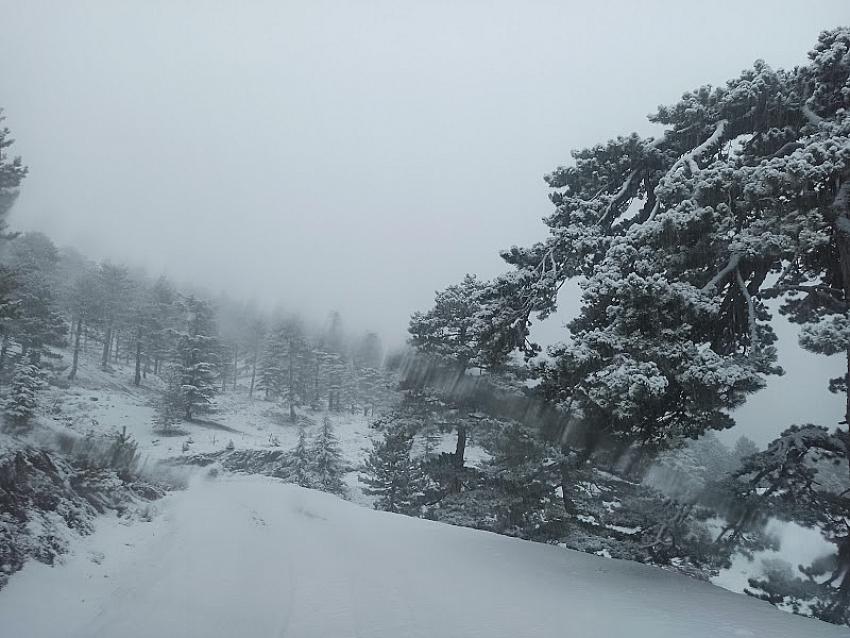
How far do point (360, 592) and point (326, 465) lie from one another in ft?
77.1

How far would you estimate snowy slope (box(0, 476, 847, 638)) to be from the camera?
5.96m

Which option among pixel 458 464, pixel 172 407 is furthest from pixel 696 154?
pixel 172 407

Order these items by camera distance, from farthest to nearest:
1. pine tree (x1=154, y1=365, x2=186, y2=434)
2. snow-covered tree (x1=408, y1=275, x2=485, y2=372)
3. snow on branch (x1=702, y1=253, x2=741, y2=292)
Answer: pine tree (x1=154, y1=365, x2=186, y2=434), snow-covered tree (x1=408, y1=275, x2=485, y2=372), snow on branch (x1=702, y1=253, x2=741, y2=292)

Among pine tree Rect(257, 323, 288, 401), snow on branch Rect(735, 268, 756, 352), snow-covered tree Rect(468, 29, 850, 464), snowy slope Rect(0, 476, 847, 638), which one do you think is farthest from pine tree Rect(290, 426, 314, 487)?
pine tree Rect(257, 323, 288, 401)

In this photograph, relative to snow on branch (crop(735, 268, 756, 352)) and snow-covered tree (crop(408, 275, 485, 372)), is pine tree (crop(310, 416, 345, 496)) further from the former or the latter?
snow on branch (crop(735, 268, 756, 352))

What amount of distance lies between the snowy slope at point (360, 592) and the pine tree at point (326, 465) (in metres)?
17.8

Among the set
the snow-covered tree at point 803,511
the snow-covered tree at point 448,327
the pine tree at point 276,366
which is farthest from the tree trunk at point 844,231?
the pine tree at point 276,366

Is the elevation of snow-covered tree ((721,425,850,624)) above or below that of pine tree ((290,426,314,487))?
above

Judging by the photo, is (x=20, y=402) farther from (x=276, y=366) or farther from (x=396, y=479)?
(x=276, y=366)

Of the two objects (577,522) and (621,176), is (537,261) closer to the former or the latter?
(621,176)

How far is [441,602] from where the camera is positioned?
6805 mm

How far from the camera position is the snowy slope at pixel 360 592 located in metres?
5.96

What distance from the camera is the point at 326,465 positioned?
29750 millimetres

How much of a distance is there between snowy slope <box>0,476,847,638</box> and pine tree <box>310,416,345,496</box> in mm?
17810
